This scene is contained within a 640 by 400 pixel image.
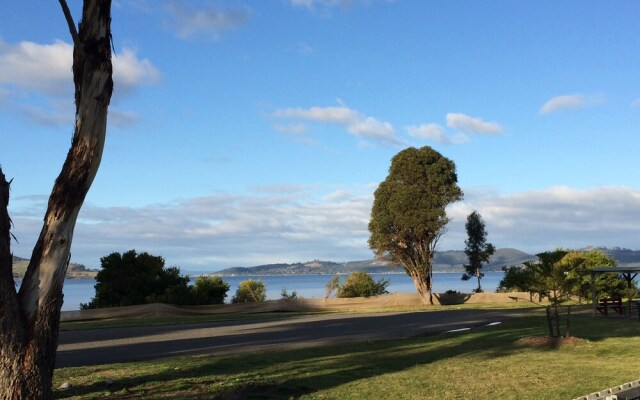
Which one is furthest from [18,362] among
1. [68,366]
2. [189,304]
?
[189,304]

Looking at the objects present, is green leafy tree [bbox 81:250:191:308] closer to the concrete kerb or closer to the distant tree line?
the distant tree line

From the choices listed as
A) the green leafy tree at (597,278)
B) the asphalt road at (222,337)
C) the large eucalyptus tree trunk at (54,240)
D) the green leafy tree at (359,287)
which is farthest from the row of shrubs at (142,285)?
the large eucalyptus tree trunk at (54,240)

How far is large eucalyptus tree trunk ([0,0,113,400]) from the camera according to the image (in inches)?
268

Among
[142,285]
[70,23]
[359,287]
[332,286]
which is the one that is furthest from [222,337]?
[359,287]

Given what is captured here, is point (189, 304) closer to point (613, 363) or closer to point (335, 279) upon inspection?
point (335, 279)

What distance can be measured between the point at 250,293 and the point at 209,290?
5.88 metres

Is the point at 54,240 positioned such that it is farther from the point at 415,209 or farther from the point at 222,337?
the point at 415,209

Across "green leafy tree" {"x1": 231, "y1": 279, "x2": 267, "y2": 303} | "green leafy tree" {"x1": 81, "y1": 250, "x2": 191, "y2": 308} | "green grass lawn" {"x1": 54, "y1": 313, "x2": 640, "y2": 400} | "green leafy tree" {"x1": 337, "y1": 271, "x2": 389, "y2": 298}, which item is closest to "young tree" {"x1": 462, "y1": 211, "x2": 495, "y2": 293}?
"green leafy tree" {"x1": 337, "y1": 271, "x2": 389, "y2": 298}

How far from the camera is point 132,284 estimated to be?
37562 mm

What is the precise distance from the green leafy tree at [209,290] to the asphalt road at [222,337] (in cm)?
1464

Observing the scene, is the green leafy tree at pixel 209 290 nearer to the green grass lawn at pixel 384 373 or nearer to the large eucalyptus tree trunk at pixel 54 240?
the green grass lawn at pixel 384 373

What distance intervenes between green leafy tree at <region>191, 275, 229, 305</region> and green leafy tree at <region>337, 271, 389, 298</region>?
1055 cm

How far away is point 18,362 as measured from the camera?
6879 millimetres

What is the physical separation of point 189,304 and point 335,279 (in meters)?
13.8
